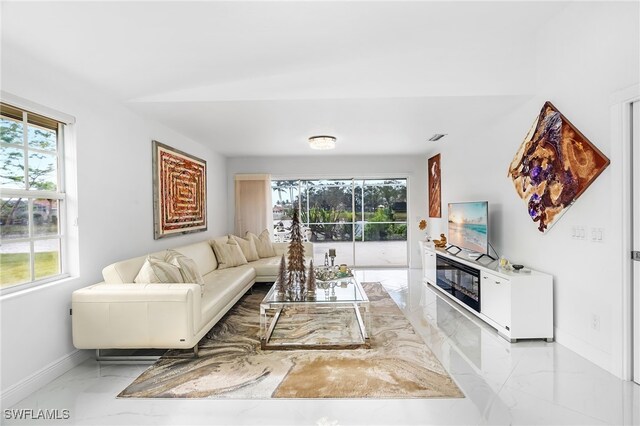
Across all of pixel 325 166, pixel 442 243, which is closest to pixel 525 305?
pixel 442 243

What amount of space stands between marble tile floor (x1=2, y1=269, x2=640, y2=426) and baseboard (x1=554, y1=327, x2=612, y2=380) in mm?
48

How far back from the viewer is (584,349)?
270 centimetres

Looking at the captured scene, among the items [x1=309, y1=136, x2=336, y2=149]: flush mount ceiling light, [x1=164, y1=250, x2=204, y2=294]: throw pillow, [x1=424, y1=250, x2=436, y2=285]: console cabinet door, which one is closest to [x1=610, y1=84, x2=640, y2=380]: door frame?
[x1=424, y1=250, x2=436, y2=285]: console cabinet door

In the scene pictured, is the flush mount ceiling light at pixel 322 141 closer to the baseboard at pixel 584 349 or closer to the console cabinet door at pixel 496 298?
the console cabinet door at pixel 496 298

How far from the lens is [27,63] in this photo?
2.37 metres

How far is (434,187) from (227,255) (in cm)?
406

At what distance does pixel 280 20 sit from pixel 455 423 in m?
2.82

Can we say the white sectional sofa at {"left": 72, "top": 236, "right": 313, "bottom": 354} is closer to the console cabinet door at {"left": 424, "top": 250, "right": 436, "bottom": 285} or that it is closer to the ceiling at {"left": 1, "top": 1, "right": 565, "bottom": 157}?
the ceiling at {"left": 1, "top": 1, "right": 565, "bottom": 157}

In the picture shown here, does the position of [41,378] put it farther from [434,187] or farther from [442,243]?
[434,187]

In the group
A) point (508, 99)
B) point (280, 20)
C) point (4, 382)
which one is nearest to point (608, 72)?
point (508, 99)

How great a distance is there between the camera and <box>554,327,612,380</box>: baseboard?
2.49 meters

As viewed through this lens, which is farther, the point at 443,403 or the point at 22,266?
the point at 22,266

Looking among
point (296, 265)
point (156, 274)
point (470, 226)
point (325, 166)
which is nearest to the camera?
point (156, 274)

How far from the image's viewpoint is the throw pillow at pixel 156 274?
281cm
